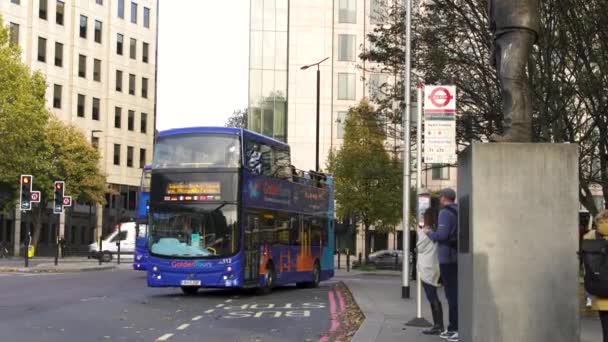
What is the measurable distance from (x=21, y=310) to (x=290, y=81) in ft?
167

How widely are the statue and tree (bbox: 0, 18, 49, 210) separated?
39.4 metres

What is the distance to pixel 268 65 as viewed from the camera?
66.2m

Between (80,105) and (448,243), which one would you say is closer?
(448,243)

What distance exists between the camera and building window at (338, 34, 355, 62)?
68.3 metres

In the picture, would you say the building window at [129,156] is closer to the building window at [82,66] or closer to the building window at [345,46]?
the building window at [82,66]

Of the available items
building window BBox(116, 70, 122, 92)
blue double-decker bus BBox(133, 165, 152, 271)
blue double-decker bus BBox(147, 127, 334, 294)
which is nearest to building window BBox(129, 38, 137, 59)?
building window BBox(116, 70, 122, 92)

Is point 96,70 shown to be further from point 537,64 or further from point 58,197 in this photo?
point 537,64

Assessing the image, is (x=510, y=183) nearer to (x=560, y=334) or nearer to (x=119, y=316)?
(x=560, y=334)

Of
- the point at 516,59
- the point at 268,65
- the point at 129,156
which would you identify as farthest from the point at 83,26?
the point at 516,59

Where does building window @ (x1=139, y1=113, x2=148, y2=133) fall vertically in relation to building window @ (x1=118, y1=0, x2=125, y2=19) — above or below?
below

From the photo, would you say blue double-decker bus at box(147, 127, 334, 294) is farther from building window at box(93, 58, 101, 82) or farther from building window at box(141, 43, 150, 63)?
building window at box(141, 43, 150, 63)

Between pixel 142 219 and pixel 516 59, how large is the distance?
24230mm

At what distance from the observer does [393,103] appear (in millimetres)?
28250

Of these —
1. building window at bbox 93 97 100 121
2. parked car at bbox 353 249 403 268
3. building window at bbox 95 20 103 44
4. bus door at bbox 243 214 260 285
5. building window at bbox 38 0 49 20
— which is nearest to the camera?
bus door at bbox 243 214 260 285
